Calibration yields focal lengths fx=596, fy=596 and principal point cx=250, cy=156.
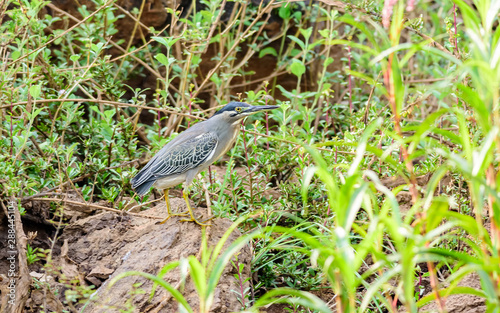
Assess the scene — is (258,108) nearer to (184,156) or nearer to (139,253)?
(184,156)

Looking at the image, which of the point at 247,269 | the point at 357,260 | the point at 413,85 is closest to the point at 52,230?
the point at 247,269

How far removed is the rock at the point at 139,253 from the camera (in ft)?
11.8

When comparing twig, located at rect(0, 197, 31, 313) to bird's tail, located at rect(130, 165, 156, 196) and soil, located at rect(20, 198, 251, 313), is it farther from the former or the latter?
bird's tail, located at rect(130, 165, 156, 196)

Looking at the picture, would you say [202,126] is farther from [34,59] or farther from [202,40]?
[34,59]

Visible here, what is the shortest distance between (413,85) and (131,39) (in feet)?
11.1

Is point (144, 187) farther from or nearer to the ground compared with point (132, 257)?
farther from the ground

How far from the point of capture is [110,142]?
513 cm

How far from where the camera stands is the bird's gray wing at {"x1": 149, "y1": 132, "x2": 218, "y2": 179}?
189 inches

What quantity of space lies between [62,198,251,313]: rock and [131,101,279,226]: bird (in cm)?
22

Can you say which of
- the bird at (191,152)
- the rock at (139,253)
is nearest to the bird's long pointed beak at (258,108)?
the bird at (191,152)

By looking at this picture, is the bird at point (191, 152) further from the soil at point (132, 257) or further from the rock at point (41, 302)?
the rock at point (41, 302)

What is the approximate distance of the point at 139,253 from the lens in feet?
13.6

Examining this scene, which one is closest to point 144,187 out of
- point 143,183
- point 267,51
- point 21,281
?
point 143,183

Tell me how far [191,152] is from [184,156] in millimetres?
65
